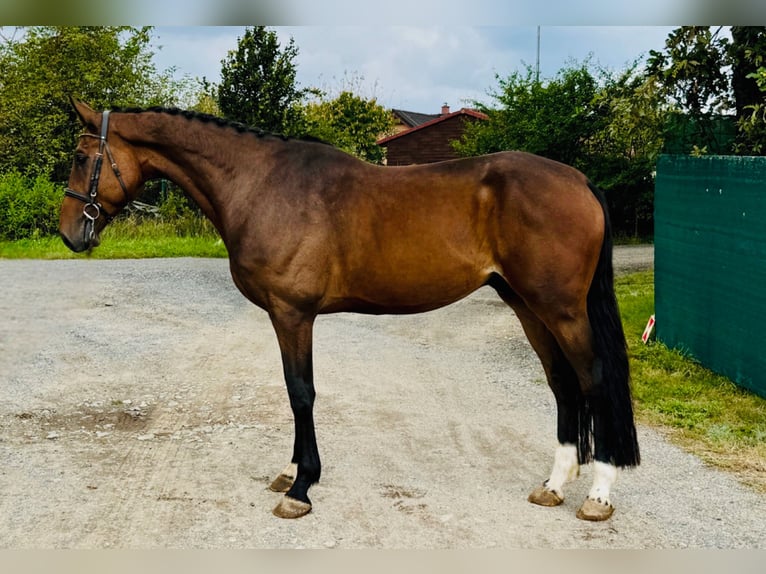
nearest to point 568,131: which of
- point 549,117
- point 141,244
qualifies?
point 549,117

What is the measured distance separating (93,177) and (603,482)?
326 centimetres

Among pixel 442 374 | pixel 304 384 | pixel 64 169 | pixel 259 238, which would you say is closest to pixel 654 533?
pixel 304 384

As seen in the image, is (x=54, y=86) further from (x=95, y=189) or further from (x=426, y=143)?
(x=95, y=189)

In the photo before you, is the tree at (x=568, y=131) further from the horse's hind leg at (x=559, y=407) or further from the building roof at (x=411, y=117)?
the building roof at (x=411, y=117)

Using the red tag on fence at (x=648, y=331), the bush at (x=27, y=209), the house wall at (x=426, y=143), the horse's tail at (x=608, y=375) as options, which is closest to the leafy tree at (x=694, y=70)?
the red tag on fence at (x=648, y=331)

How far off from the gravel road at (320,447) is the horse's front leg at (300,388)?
15 cm

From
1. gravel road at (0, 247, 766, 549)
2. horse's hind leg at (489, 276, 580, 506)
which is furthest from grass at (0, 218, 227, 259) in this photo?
horse's hind leg at (489, 276, 580, 506)

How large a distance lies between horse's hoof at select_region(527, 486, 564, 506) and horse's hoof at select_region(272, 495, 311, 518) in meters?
1.25

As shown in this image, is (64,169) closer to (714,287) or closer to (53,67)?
(53,67)

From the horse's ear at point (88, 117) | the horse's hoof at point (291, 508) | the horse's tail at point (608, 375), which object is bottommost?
the horse's hoof at point (291, 508)

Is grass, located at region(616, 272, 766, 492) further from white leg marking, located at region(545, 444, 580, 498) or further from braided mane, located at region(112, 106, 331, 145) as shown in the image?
braided mane, located at region(112, 106, 331, 145)

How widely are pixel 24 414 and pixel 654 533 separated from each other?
185 inches

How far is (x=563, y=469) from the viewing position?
4.37 m

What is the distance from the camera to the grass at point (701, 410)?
5.04m
